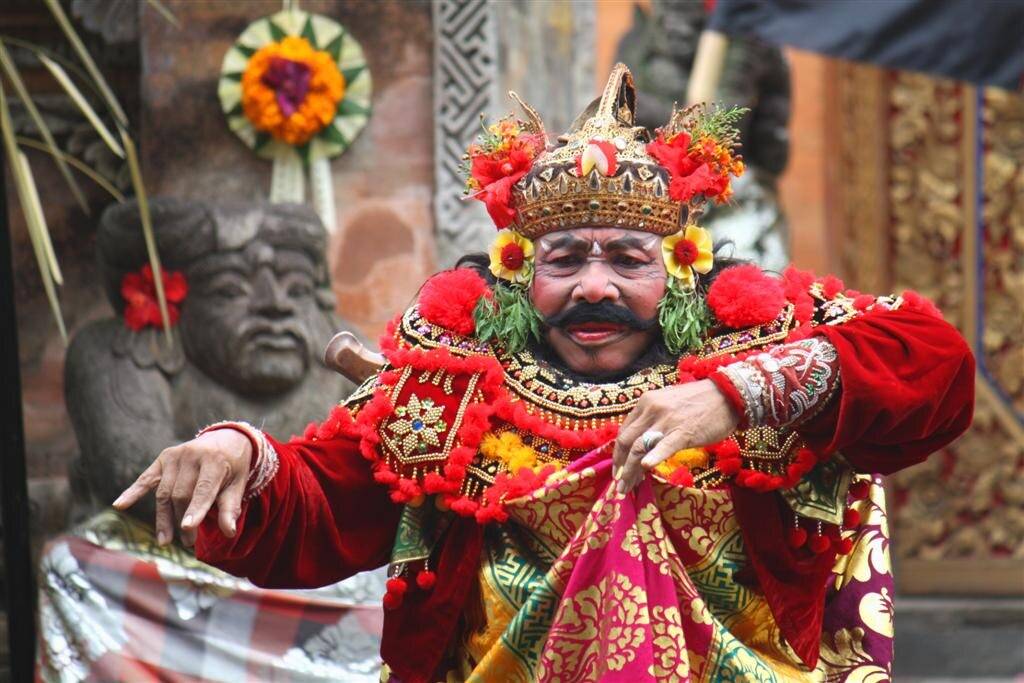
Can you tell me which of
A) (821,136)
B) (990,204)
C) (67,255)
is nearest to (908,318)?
(67,255)

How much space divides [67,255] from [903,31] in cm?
347

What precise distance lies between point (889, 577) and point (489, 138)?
1.44 metres

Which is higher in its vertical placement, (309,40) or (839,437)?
(309,40)

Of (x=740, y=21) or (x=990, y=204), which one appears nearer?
(x=740, y=21)

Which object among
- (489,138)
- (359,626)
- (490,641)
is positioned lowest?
(359,626)

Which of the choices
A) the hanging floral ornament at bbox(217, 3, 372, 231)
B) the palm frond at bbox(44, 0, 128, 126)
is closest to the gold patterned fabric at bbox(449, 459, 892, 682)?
the palm frond at bbox(44, 0, 128, 126)

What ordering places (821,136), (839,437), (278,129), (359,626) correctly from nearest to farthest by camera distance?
1. (839,437)
2. (359,626)
3. (278,129)
4. (821,136)

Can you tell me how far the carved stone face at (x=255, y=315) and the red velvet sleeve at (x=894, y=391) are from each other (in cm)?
298

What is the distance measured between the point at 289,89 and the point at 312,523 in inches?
125

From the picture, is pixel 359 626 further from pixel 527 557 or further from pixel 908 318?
pixel 908 318

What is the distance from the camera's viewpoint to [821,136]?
37.2ft

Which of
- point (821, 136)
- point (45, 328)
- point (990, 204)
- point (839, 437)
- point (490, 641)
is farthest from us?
point (821, 136)

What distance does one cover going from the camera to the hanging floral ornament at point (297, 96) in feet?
25.6

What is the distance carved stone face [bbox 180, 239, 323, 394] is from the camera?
7.38m
